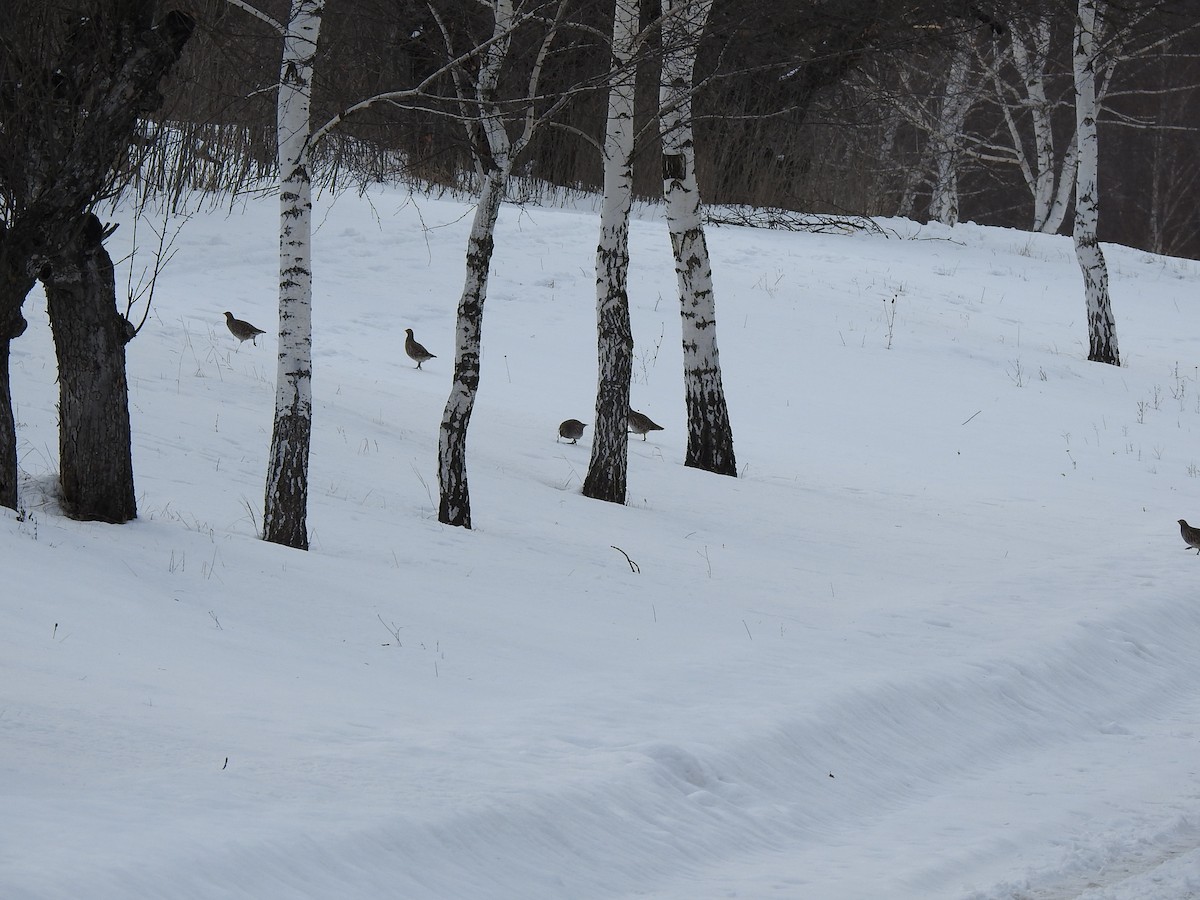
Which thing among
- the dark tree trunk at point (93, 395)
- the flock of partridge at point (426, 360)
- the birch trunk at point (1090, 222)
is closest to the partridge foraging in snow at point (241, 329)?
the flock of partridge at point (426, 360)

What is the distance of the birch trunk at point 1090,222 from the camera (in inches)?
698

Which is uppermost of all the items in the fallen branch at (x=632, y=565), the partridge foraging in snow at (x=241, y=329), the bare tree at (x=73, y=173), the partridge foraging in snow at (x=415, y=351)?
the bare tree at (x=73, y=173)

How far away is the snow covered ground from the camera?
405 centimetres

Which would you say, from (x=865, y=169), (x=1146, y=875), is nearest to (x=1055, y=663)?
(x=1146, y=875)

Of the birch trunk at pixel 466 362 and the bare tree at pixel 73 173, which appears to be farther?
the birch trunk at pixel 466 362

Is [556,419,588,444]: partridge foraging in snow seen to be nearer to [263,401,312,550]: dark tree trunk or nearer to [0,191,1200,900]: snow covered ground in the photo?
[0,191,1200,900]: snow covered ground

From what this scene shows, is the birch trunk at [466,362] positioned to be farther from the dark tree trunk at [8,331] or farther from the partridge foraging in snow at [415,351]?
the partridge foraging in snow at [415,351]

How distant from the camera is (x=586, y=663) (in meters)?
6.02

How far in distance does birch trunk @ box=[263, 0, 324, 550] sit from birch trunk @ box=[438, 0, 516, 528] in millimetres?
1242

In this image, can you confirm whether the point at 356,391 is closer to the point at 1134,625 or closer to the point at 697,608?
the point at 697,608

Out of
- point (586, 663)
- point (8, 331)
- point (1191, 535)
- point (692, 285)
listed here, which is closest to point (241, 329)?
point (692, 285)

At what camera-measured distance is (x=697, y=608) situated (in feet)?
24.0

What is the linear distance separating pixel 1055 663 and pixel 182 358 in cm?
883

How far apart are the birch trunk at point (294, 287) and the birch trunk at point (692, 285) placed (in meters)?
4.31
